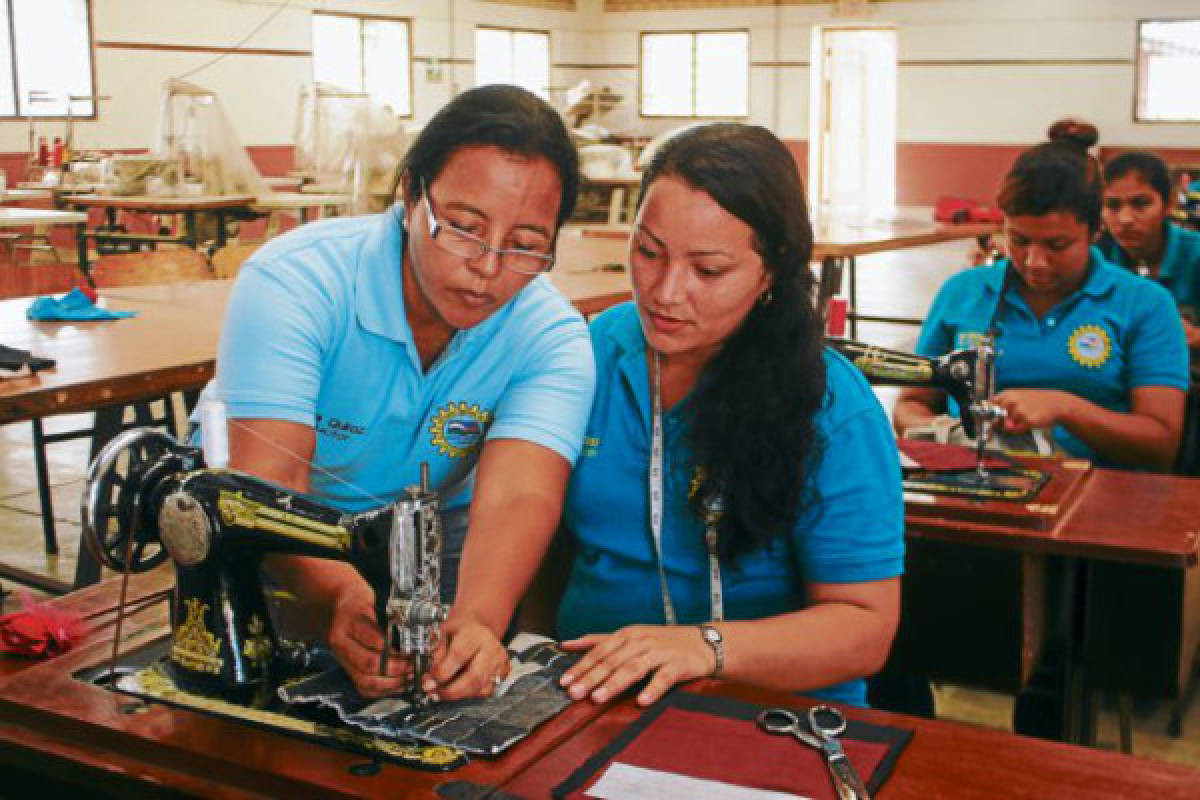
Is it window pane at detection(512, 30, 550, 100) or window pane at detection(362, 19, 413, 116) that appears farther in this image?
window pane at detection(512, 30, 550, 100)

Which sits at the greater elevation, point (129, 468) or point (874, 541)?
point (129, 468)

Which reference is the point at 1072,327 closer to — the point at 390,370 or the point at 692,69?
the point at 390,370

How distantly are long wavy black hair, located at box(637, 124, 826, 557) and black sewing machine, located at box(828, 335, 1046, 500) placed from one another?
0.53 metres

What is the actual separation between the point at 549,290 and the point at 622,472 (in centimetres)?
27

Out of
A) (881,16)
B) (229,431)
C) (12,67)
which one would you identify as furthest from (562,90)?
(229,431)

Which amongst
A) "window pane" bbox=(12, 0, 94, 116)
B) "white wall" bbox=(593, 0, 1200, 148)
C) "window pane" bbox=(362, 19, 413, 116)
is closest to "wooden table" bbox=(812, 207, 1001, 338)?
"window pane" bbox=(12, 0, 94, 116)

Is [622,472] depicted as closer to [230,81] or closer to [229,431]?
[229,431]

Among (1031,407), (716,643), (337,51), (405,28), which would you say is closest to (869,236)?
(1031,407)

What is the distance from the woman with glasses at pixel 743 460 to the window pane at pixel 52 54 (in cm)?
986

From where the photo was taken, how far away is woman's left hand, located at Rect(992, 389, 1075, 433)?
2521mm

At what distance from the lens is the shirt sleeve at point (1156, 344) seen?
2703mm

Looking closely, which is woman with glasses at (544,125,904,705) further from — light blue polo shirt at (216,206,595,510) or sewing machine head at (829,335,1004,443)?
sewing machine head at (829,335,1004,443)

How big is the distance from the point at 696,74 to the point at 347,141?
794cm

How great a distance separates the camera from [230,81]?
1280cm
